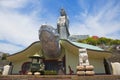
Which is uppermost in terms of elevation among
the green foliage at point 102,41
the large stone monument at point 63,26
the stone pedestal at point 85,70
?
the green foliage at point 102,41

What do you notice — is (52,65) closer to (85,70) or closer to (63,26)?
(63,26)

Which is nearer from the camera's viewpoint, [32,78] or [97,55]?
[32,78]

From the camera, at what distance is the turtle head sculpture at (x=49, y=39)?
15.0 meters

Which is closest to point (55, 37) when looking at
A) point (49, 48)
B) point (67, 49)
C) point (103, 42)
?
point (49, 48)

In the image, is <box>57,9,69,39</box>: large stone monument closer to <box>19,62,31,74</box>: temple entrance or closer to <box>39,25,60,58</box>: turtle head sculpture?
<box>39,25,60,58</box>: turtle head sculpture

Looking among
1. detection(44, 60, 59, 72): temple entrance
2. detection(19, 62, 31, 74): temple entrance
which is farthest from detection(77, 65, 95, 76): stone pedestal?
detection(19, 62, 31, 74): temple entrance

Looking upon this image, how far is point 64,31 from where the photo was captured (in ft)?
68.5

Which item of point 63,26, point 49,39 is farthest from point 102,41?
point 49,39

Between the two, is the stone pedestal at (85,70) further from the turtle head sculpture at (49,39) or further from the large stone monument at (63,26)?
the large stone monument at (63,26)

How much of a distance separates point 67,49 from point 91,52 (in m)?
2.79

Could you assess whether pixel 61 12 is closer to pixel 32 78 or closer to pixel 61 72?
pixel 61 72

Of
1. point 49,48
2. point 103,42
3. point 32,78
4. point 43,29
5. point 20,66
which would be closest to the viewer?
point 32,78

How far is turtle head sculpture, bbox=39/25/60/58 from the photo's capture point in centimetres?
1498

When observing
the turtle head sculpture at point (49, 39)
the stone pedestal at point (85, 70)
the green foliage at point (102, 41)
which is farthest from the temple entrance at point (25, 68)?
the green foliage at point (102, 41)
